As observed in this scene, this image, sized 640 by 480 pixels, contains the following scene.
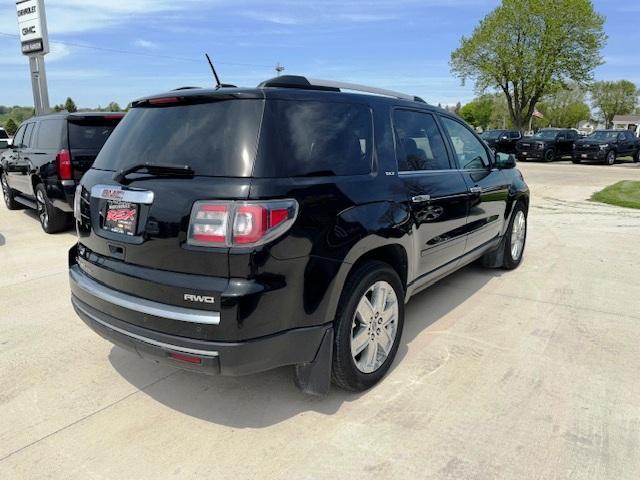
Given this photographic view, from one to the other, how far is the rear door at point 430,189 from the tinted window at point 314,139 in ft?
1.49

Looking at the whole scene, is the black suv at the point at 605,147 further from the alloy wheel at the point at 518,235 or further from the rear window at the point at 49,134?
the rear window at the point at 49,134

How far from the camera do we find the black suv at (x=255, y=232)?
241 cm

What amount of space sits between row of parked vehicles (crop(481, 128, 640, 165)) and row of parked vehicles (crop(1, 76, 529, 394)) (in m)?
24.2

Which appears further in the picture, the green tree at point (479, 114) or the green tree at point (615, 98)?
the green tree at point (615, 98)

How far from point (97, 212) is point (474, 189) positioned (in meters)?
3.08

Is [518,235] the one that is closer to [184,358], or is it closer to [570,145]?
[184,358]

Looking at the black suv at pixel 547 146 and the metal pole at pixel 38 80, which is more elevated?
the metal pole at pixel 38 80

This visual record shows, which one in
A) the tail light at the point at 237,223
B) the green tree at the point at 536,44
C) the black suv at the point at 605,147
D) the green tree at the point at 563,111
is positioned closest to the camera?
the tail light at the point at 237,223

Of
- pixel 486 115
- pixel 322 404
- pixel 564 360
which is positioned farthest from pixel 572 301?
pixel 486 115

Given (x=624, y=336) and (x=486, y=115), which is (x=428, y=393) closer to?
(x=624, y=336)

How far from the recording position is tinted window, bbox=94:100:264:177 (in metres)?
2.51

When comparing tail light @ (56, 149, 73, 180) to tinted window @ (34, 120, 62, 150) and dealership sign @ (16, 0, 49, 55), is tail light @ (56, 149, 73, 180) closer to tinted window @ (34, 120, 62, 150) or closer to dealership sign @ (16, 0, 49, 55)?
tinted window @ (34, 120, 62, 150)

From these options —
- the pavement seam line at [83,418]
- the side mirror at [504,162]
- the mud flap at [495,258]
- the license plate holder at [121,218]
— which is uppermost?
the side mirror at [504,162]

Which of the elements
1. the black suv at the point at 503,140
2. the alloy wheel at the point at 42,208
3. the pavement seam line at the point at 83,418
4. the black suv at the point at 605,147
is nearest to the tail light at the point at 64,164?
the alloy wheel at the point at 42,208
